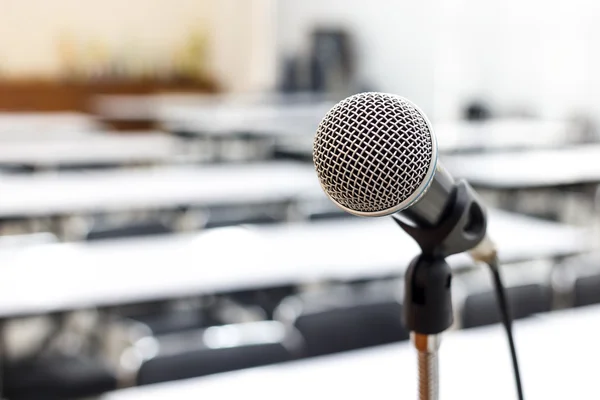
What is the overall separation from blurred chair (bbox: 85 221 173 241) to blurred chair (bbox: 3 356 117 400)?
830 millimetres

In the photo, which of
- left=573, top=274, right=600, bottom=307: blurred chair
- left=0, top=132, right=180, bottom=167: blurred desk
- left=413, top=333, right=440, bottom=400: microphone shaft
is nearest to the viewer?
left=413, top=333, right=440, bottom=400: microphone shaft

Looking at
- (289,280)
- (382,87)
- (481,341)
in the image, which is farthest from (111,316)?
(382,87)

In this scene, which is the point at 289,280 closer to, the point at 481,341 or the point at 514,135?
the point at 481,341

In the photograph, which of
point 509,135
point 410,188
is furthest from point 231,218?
point 509,135

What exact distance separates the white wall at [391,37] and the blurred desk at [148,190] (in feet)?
15.4

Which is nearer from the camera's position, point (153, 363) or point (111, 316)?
point (153, 363)

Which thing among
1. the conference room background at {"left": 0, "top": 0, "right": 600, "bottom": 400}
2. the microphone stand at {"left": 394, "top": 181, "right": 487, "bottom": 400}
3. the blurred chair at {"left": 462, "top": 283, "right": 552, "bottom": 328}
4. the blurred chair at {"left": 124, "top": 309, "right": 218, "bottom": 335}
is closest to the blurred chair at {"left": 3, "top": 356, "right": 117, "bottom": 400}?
the conference room background at {"left": 0, "top": 0, "right": 600, "bottom": 400}

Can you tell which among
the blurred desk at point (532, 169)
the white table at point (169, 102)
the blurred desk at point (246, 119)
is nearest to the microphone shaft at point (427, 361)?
the blurred desk at point (532, 169)

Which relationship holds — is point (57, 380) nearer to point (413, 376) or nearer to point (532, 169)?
point (413, 376)

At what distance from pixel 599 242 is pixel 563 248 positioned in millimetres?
2675

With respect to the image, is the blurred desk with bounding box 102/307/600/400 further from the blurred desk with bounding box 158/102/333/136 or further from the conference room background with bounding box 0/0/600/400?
the blurred desk with bounding box 158/102/333/136

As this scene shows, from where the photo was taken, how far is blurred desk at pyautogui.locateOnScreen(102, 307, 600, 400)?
1566 millimetres

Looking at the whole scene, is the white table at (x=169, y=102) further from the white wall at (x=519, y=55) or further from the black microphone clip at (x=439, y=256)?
the black microphone clip at (x=439, y=256)

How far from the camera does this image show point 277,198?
4.16m
